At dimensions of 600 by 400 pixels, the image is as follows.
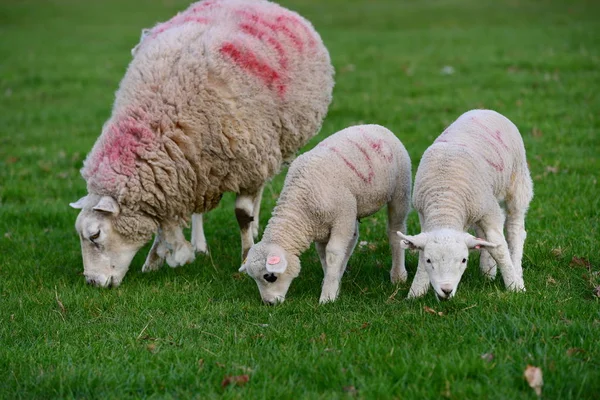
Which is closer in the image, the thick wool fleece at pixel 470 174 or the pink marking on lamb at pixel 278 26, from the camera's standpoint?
the thick wool fleece at pixel 470 174

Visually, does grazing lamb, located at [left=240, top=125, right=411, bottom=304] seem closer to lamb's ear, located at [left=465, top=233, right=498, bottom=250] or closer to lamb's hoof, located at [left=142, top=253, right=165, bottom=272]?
lamb's ear, located at [left=465, top=233, right=498, bottom=250]

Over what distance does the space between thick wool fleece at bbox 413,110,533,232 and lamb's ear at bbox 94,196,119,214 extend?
235 centimetres

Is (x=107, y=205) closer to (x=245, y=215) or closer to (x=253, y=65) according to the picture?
(x=245, y=215)

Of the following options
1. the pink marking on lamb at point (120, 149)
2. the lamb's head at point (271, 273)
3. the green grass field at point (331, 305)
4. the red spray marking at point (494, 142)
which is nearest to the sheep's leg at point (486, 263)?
the green grass field at point (331, 305)

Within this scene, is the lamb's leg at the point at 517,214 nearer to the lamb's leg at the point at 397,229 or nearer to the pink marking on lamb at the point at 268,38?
the lamb's leg at the point at 397,229

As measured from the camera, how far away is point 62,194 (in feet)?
29.6

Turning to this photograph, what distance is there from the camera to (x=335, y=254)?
559 cm

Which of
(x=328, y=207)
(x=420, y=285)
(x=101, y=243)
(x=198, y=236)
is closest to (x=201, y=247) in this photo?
(x=198, y=236)

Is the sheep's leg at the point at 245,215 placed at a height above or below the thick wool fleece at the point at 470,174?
below

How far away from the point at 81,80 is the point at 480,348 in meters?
13.4

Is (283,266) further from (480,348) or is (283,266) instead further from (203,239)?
(203,239)

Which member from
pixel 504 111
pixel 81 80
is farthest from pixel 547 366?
pixel 81 80

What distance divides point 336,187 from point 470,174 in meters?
0.96

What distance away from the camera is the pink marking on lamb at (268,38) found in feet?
22.5
